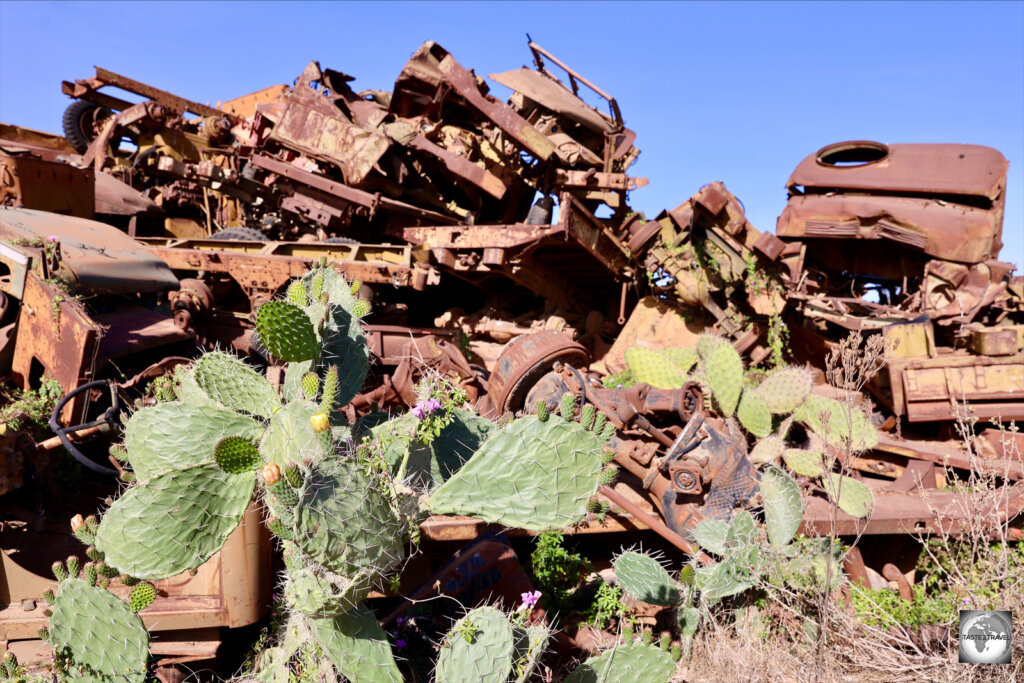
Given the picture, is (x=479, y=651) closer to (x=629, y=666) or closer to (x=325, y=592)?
(x=325, y=592)

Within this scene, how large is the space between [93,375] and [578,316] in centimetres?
582

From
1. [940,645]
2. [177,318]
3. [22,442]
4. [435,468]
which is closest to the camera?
[435,468]

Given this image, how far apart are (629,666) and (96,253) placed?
4.73m

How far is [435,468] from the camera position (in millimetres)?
3258

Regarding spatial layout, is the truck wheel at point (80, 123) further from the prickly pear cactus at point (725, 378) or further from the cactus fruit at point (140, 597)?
the cactus fruit at point (140, 597)

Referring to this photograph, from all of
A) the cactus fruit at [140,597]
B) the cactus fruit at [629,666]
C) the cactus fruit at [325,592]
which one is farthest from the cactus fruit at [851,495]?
the cactus fruit at [140,597]

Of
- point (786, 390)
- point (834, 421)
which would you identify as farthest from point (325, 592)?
point (834, 421)

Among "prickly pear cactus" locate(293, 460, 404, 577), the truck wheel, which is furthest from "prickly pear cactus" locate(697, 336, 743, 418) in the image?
the truck wheel

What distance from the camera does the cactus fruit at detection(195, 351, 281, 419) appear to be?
10.3 ft

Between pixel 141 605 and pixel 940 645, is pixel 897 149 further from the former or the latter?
pixel 141 605

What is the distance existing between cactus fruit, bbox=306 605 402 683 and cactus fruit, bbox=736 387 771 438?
4168 millimetres

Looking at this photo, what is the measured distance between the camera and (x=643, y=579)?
163 inches

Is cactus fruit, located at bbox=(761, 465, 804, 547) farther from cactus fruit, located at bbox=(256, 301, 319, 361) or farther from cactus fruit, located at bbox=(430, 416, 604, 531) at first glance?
cactus fruit, located at bbox=(256, 301, 319, 361)

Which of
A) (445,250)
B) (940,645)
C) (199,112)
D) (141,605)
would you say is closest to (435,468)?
(141,605)
